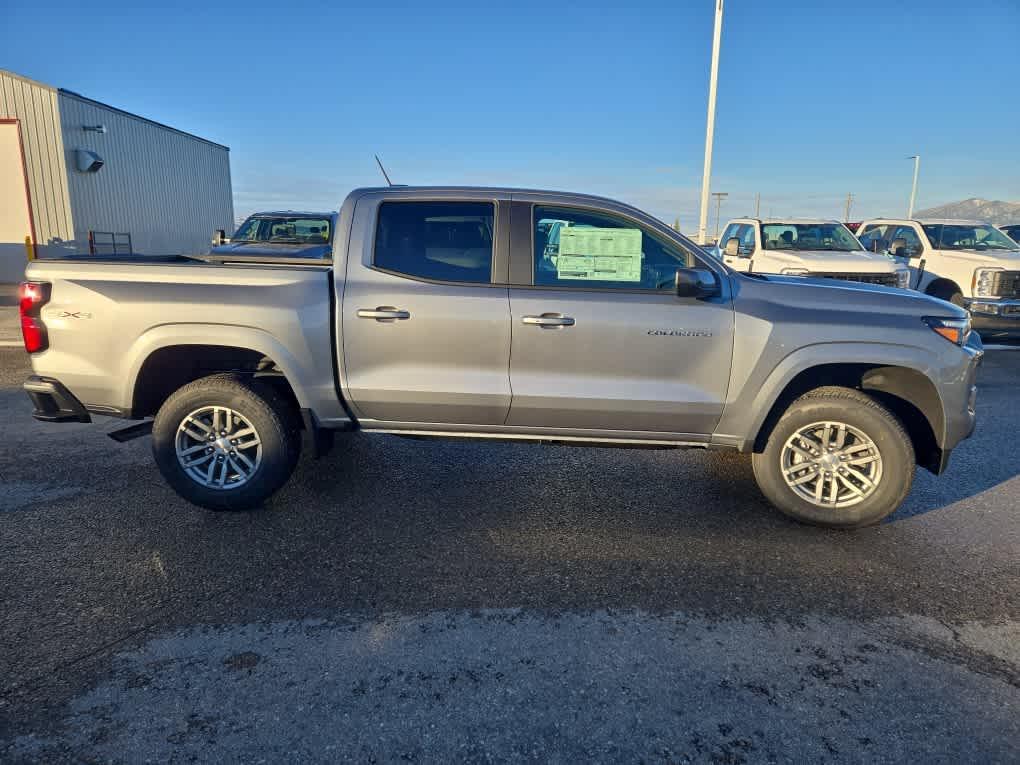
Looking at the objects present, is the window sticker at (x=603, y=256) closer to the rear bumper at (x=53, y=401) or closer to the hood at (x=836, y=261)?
the rear bumper at (x=53, y=401)

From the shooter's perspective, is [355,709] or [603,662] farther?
[603,662]

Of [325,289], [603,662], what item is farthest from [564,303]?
[603,662]

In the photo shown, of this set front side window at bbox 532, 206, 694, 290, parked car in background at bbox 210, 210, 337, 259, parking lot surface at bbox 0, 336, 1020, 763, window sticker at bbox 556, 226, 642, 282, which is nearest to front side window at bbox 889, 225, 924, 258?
parking lot surface at bbox 0, 336, 1020, 763

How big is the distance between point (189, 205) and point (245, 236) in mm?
16709

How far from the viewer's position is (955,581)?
3.27 m

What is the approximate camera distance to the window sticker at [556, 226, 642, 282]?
3861 mm

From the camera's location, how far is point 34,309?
383 centimetres

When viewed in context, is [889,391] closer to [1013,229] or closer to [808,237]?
[808,237]

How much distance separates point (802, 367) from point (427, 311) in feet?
7.22

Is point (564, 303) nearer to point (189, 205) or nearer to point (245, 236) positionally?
point (245, 236)

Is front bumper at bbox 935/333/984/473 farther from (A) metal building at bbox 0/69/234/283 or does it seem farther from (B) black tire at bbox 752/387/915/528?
(A) metal building at bbox 0/69/234/283

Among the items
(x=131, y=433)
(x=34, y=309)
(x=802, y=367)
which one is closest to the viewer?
(x=802, y=367)

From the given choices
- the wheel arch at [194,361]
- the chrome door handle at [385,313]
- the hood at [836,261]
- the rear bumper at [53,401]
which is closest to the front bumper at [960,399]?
the chrome door handle at [385,313]

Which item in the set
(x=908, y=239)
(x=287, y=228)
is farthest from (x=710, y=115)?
(x=287, y=228)
